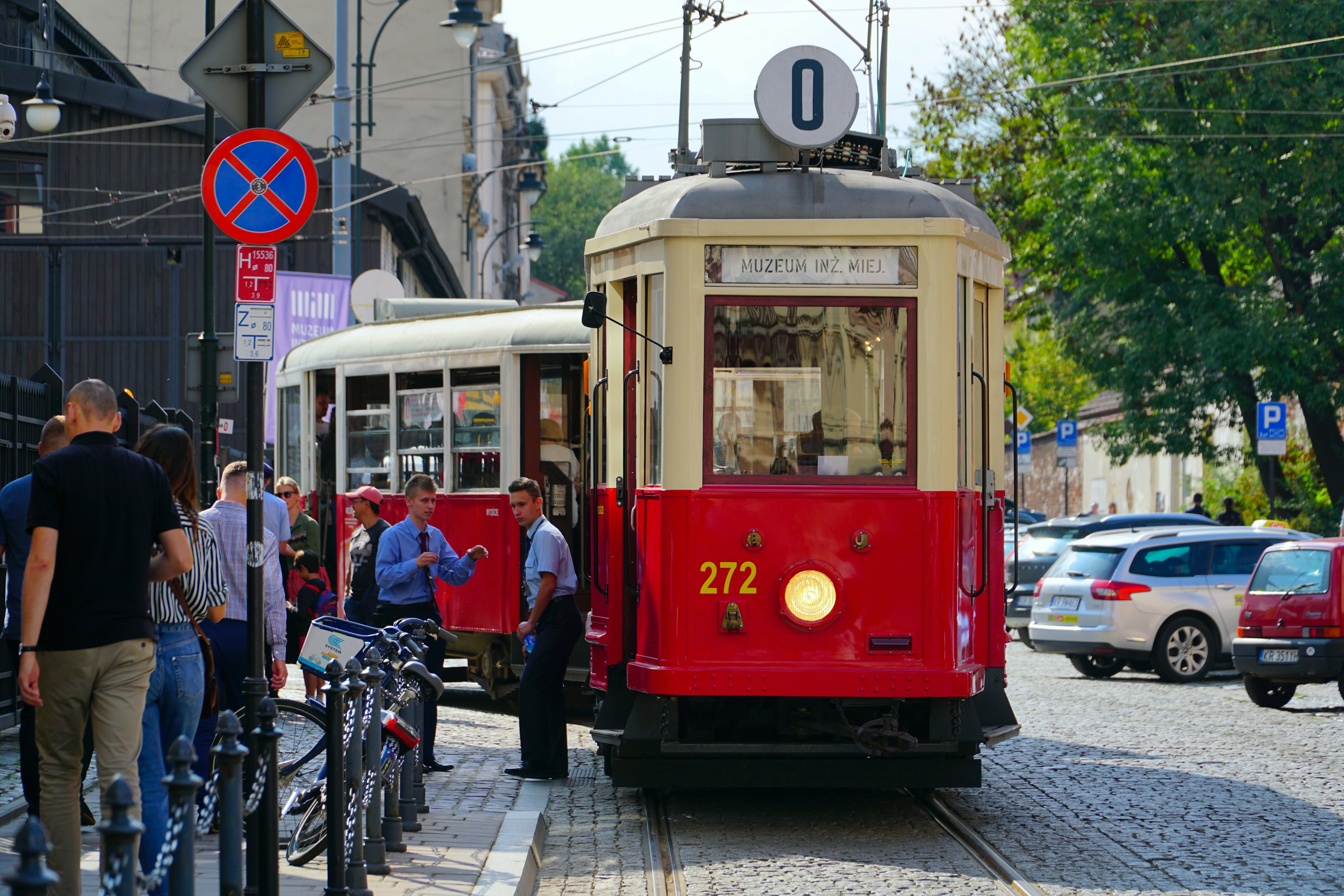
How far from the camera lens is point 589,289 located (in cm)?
996

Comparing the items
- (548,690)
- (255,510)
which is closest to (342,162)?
→ (548,690)

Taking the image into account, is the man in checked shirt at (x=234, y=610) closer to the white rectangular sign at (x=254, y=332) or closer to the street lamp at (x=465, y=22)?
the white rectangular sign at (x=254, y=332)

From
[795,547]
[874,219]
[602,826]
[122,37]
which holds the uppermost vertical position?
[122,37]

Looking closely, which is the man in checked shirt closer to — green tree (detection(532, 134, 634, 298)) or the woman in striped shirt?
the woman in striped shirt

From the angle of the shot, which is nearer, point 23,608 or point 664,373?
point 23,608

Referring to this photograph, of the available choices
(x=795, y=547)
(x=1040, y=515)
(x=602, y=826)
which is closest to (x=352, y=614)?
(x=602, y=826)

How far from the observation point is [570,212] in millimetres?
117375

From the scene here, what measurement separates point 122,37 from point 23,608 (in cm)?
4150

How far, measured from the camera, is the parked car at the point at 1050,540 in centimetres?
2397

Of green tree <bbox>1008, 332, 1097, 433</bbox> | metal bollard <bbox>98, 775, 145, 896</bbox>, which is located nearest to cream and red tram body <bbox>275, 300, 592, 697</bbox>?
metal bollard <bbox>98, 775, 145, 896</bbox>

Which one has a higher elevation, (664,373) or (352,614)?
(664,373)

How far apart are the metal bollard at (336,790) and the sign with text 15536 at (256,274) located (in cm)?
181

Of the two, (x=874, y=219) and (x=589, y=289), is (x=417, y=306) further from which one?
(x=874, y=219)

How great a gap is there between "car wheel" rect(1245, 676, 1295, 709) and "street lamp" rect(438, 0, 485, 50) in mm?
17699
